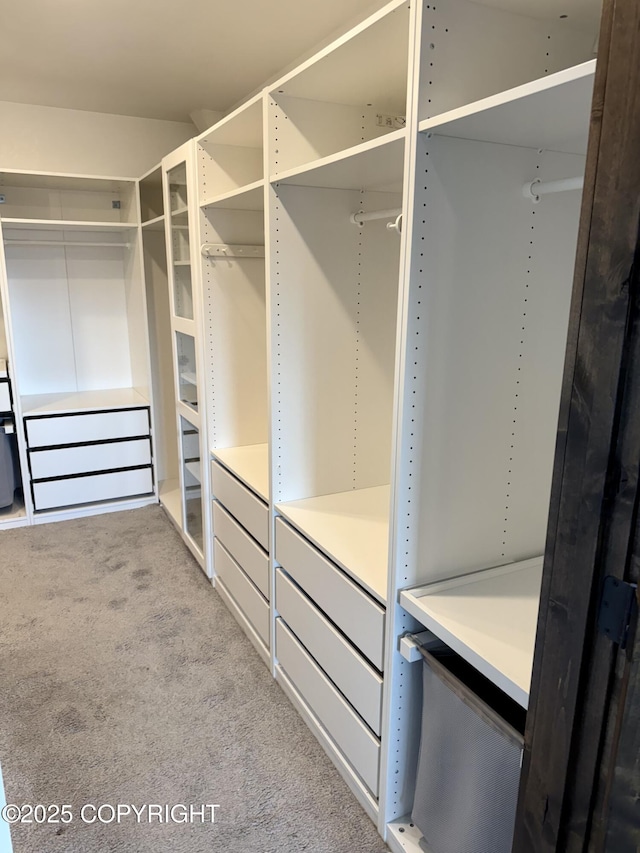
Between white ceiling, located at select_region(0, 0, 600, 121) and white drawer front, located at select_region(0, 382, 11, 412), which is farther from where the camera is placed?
white drawer front, located at select_region(0, 382, 11, 412)

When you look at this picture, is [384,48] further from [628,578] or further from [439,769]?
[439,769]

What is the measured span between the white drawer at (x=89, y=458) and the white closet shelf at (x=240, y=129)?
2.03 meters

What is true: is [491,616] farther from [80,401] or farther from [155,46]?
[80,401]

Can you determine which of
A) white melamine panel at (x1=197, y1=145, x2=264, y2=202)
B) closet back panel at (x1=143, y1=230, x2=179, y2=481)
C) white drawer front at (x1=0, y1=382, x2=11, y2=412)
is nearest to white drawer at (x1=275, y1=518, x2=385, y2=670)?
white melamine panel at (x1=197, y1=145, x2=264, y2=202)

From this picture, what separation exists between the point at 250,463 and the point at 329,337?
785 mm

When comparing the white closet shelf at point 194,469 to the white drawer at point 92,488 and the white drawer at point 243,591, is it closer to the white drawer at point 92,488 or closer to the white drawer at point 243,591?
the white drawer at point 243,591

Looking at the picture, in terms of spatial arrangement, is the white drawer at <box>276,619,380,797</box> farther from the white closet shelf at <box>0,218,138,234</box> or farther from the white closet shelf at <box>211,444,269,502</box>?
the white closet shelf at <box>0,218,138,234</box>

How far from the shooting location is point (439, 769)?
1423mm

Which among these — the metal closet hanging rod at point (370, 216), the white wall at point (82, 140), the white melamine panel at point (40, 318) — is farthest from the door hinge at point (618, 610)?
the white wall at point (82, 140)

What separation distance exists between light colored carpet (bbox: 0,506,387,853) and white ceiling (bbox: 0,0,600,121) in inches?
101

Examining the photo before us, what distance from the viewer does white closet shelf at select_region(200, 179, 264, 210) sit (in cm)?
206

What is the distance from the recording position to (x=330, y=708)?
1853 millimetres

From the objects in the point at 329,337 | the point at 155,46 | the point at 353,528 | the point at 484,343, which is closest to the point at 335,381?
the point at 329,337

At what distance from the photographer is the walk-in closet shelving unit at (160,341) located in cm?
358
